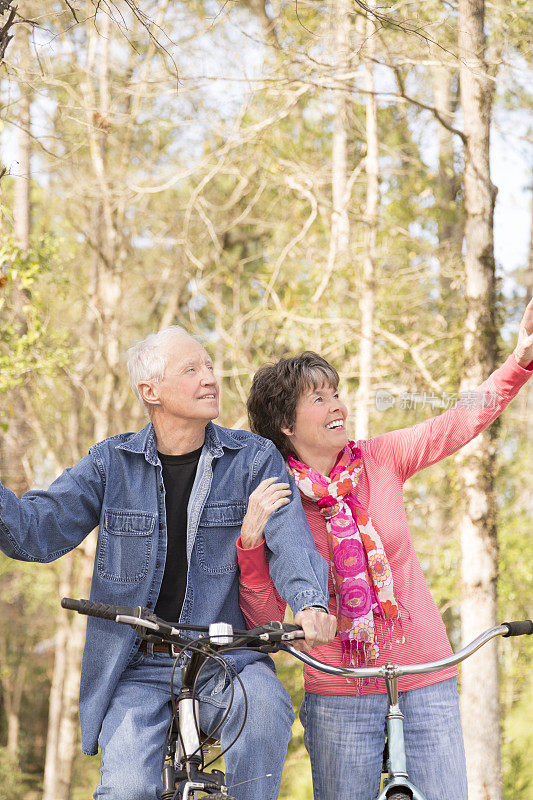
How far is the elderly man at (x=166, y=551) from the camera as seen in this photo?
2.63 metres

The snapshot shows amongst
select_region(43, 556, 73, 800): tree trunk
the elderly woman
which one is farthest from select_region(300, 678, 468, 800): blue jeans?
select_region(43, 556, 73, 800): tree trunk

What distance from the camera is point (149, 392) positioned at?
3.09m

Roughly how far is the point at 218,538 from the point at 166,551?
0.17 meters

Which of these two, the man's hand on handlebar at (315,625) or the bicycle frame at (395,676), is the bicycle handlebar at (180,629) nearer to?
the man's hand on handlebar at (315,625)

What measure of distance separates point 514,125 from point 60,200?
832 cm

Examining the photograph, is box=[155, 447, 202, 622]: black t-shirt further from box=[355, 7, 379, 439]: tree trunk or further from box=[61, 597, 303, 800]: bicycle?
box=[355, 7, 379, 439]: tree trunk

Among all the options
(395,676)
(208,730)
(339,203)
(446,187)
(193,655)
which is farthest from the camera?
(446,187)

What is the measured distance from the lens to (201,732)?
2.67m

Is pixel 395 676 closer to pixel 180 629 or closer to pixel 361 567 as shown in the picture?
pixel 361 567

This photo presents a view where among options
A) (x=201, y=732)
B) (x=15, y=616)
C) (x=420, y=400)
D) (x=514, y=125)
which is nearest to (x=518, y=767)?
(x=514, y=125)

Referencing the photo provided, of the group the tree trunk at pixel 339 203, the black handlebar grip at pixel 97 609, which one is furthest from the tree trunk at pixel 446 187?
the black handlebar grip at pixel 97 609

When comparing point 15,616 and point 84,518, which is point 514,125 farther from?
point 15,616

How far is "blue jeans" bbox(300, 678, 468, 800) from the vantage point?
9.82ft

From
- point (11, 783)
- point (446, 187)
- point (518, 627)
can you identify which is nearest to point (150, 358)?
point (518, 627)
